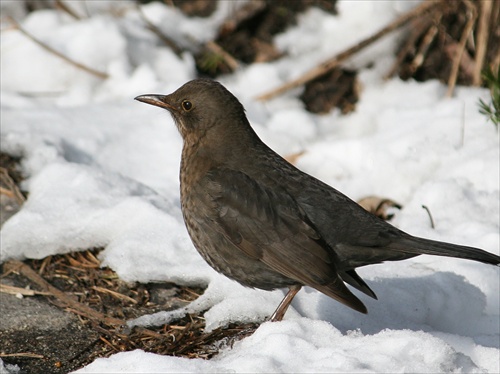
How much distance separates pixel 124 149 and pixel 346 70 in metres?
2.49

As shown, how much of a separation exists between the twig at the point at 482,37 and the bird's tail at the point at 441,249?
3.61 m

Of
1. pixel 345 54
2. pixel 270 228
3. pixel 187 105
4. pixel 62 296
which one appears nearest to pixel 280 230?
pixel 270 228

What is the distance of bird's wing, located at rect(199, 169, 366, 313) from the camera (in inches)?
173

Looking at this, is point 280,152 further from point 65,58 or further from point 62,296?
point 62,296

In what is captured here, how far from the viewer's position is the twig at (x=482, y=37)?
7.55m

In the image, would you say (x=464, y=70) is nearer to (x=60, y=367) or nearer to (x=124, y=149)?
(x=124, y=149)

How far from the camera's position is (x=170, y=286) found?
516 centimetres

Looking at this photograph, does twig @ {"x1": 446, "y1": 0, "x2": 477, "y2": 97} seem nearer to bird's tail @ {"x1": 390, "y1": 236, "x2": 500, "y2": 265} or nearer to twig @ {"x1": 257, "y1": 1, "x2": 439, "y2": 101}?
twig @ {"x1": 257, "y1": 1, "x2": 439, "y2": 101}

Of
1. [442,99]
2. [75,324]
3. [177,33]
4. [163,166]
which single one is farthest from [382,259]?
[177,33]

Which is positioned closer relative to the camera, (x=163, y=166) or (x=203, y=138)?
(x=203, y=138)

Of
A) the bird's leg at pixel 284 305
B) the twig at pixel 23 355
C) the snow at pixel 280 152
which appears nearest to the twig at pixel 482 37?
the snow at pixel 280 152

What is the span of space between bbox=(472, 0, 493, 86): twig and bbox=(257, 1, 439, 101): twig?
465 millimetres

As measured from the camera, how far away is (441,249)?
4.36m

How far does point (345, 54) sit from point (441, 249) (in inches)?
149
